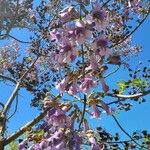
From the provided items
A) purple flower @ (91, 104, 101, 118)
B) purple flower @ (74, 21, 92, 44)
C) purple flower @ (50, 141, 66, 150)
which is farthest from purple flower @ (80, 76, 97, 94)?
purple flower @ (50, 141, 66, 150)

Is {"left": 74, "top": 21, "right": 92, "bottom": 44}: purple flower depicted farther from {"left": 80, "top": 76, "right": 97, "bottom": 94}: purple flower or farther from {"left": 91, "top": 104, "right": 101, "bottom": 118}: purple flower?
{"left": 91, "top": 104, "right": 101, "bottom": 118}: purple flower

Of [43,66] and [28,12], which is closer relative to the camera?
[43,66]

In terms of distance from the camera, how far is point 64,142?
3580mm

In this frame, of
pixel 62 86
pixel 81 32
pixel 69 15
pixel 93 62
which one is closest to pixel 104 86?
pixel 93 62

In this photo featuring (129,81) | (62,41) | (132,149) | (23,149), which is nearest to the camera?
(62,41)

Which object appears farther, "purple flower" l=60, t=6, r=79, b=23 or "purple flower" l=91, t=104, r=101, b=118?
"purple flower" l=91, t=104, r=101, b=118

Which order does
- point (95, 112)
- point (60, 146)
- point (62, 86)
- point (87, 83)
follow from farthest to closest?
point (95, 112), point (62, 86), point (87, 83), point (60, 146)

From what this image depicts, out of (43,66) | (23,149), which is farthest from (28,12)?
(23,149)

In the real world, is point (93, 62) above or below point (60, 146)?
above

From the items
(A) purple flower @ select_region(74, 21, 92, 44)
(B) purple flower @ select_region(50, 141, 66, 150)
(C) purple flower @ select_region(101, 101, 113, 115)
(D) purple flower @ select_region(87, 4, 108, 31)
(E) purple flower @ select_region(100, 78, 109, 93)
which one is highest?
(D) purple flower @ select_region(87, 4, 108, 31)

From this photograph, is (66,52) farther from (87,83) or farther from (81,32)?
(87,83)

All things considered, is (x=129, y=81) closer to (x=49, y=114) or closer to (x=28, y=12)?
(x=49, y=114)

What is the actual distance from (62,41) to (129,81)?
250cm

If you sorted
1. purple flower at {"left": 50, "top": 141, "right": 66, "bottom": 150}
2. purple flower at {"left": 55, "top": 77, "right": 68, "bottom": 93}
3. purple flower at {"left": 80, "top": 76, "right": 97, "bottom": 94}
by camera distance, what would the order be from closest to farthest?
purple flower at {"left": 50, "top": 141, "right": 66, "bottom": 150} → purple flower at {"left": 80, "top": 76, "right": 97, "bottom": 94} → purple flower at {"left": 55, "top": 77, "right": 68, "bottom": 93}
